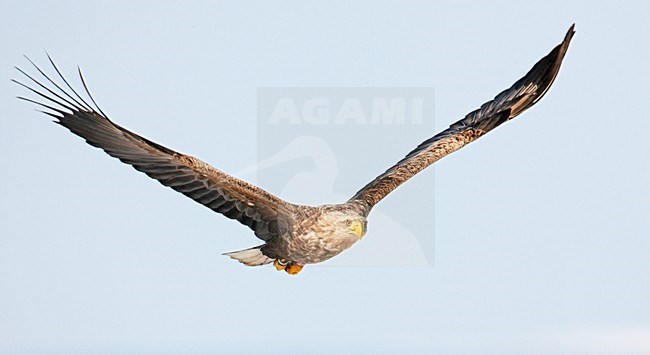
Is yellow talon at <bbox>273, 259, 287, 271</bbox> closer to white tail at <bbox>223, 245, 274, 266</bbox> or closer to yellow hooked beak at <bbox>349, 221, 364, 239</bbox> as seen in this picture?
white tail at <bbox>223, 245, 274, 266</bbox>

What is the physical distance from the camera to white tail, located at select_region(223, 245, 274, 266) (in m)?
11.3

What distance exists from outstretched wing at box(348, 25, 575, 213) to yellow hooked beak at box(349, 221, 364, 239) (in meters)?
1.44

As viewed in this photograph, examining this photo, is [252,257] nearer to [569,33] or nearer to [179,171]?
[179,171]

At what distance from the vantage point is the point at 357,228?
9984 millimetres

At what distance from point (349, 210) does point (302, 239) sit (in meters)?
0.53

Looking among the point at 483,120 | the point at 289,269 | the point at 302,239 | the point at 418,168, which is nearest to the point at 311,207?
the point at 302,239

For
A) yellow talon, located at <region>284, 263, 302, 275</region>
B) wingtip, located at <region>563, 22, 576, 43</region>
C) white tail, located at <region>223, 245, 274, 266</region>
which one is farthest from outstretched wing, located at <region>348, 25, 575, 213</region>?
white tail, located at <region>223, 245, 274, 266</region>

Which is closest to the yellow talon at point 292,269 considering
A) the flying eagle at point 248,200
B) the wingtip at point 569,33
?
the flying eagle at point 248,200

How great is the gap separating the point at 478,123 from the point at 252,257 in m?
3.16

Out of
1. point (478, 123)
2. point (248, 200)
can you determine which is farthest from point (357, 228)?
point (478, 123)

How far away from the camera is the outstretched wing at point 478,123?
464 inches

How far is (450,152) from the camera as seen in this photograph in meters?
12.2

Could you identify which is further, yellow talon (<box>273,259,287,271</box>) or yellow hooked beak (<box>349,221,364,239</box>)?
yellow talon (<box>273,259,287,271</box>)

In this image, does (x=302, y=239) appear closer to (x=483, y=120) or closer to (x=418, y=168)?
(x=418, y=168)
